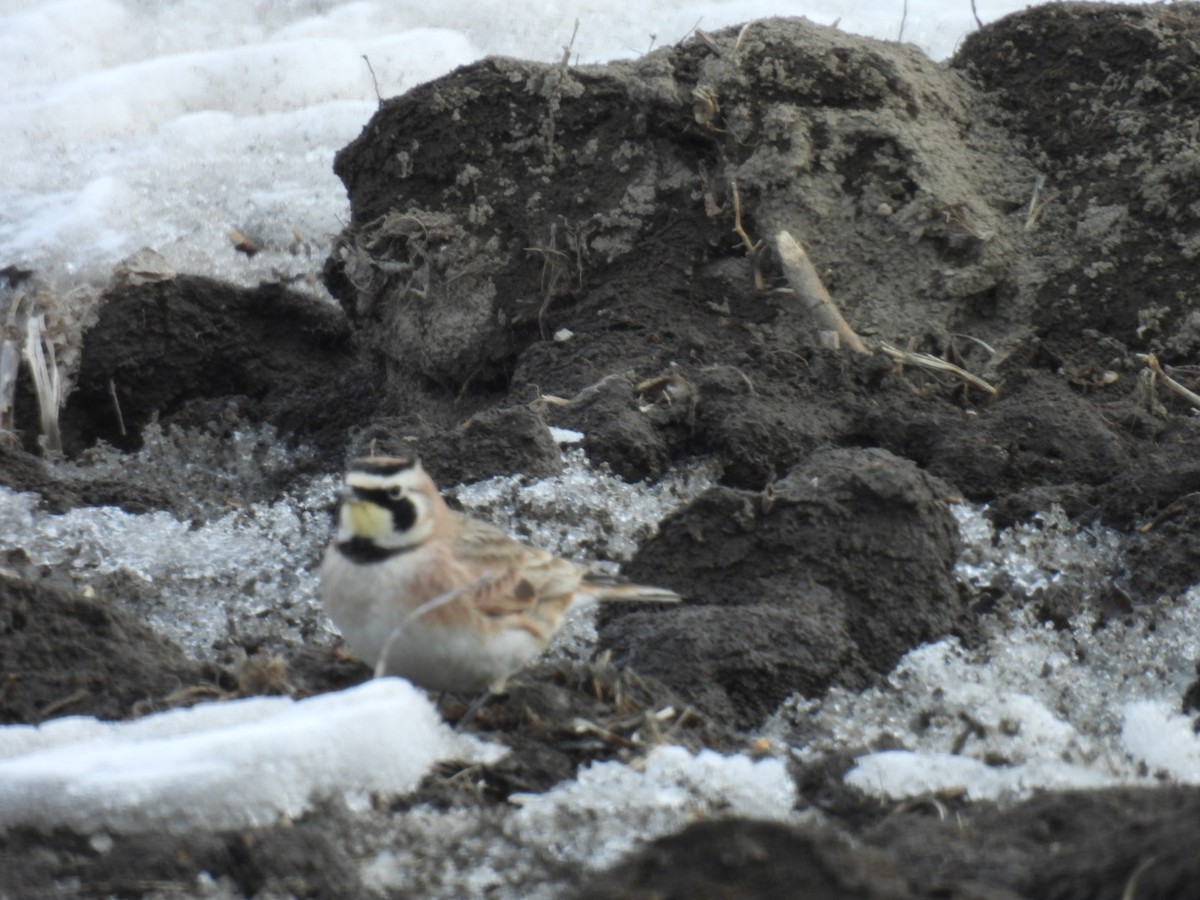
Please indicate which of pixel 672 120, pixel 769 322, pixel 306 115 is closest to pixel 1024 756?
pixel 769 322

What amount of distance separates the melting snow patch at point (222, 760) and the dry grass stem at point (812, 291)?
327 cm

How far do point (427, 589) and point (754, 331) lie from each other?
2.93 m

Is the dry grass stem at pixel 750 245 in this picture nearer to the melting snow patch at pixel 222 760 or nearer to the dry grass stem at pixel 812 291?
the dry grass stem at pixel 812 291

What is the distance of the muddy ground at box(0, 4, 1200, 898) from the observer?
4684 mm

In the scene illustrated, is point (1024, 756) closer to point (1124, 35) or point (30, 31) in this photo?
point (1124, 35)

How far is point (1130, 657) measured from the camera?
4.52 metres

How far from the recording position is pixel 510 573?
159 inches

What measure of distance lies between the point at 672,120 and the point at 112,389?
290 centimetres

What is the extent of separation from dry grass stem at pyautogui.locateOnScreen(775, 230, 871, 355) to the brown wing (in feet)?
7.76

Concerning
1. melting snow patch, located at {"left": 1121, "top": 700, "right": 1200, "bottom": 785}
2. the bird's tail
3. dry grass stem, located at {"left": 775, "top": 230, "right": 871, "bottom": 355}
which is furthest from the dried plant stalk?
melting snow patch, located at {"left": 1121, "top": 700, "right": 1200, "bottom": 785}

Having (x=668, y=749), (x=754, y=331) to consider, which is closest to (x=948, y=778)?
(x=668, y=749)

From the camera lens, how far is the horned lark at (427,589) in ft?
12.4

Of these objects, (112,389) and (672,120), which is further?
(112,389)

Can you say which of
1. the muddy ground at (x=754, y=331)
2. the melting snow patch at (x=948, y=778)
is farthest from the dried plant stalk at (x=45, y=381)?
the melting snow patch at (x=948, y=778)
